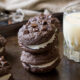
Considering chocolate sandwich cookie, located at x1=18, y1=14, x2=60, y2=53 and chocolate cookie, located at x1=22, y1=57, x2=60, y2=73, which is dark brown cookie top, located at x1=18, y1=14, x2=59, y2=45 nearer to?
chocolate sandwich cookie, located at x1=18, y1=14, x2=60, y2=53

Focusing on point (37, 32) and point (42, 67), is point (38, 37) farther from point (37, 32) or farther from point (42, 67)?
point (42, 67)

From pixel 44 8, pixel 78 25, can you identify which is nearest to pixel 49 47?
pixel 78 25

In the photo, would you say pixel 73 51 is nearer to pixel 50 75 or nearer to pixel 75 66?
pixel 75 66

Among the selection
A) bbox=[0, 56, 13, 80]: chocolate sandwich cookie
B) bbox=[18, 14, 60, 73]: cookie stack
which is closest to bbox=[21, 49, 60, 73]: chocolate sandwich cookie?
bbox=[18, 14, 60, 73]: cookie stack

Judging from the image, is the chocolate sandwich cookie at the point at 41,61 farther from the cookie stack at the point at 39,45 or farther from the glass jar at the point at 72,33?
the glass jar at the point at 72,33

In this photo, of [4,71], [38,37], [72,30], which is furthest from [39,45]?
[72,30]

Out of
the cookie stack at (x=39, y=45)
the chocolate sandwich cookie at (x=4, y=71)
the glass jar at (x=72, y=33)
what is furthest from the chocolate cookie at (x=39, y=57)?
the glass jar at (x=72, y=33)
